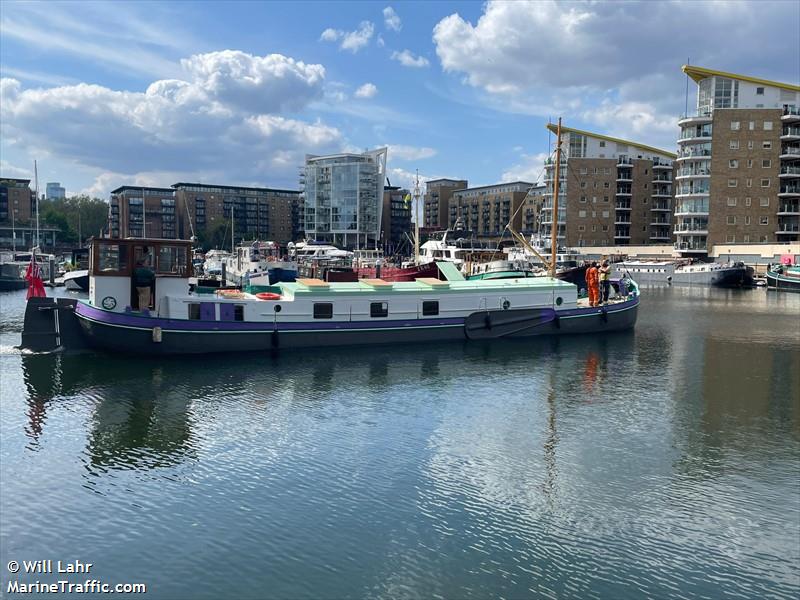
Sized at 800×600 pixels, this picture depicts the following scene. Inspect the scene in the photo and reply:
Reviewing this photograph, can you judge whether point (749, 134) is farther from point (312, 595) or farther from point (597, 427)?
point (312, 595)

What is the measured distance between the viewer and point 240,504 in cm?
1521

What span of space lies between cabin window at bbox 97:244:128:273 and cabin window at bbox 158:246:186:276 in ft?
5.28

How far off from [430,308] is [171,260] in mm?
14541

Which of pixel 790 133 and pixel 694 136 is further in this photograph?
pixel 694 136

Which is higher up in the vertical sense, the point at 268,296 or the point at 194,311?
the point at 268,296

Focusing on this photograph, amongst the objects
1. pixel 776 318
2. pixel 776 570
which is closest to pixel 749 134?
pixel 776 318

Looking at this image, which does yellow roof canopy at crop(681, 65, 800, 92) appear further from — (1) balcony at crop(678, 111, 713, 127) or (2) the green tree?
(2) the green tree

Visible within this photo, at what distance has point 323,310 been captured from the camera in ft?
113

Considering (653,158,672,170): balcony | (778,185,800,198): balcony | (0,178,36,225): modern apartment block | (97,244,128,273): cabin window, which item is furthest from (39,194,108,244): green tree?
(778,185,800,198): balcony

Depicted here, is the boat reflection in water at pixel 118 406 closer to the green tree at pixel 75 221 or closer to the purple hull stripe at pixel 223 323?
the purple hull stripe at pixel 223 323

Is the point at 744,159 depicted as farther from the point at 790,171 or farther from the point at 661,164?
the point at 661,164

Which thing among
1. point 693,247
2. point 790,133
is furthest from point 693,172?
point 790,133

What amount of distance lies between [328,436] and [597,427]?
9.25m

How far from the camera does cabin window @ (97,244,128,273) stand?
30.2 meters
